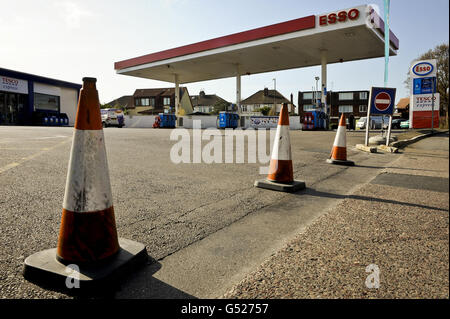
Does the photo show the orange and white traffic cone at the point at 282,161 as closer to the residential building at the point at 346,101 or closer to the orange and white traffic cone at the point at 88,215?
the orange and white traffic cone at the point at 88,215

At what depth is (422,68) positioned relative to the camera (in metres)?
16.8

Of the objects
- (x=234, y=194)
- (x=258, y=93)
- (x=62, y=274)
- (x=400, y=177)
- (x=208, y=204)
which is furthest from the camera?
(x=258, y=93)

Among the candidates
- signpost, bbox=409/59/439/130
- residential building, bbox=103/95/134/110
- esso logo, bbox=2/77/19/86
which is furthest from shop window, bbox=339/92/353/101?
esso logo, bbox=2/77/19/86

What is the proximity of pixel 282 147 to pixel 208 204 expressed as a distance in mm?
1348

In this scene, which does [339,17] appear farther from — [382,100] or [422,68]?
[382,100]

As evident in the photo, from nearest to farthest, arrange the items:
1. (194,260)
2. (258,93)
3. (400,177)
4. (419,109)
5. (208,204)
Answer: (194,260), (208,204), (400,177), (419,109), (258,93)

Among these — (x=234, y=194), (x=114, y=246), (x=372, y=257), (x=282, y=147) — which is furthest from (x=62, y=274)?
(x=282, y=147)

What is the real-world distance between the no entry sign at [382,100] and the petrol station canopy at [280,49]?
12.7 metres

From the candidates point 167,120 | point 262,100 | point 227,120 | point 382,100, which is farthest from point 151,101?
point 382,100

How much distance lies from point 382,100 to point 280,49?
18.0m

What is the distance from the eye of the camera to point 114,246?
6.22 ft

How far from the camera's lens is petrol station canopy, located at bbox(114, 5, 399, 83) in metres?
20.2

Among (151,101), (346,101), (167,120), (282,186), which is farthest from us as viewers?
(151,101)

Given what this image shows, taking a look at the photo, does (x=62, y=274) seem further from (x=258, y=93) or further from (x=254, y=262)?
(x=258, y=93)
